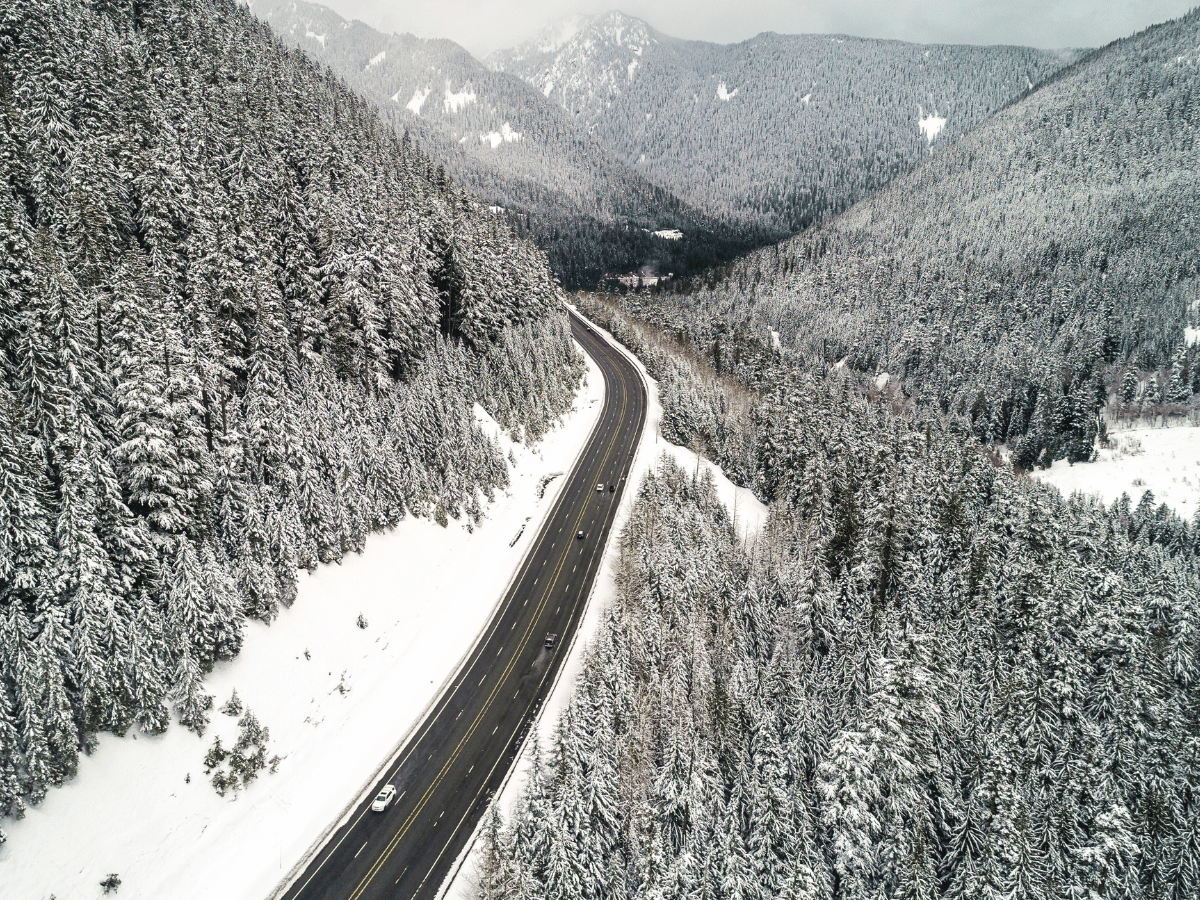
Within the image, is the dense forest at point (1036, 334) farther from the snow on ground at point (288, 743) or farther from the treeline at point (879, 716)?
the snow on ground at point (288, 743)

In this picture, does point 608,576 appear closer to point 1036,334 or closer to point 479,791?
point 479,791

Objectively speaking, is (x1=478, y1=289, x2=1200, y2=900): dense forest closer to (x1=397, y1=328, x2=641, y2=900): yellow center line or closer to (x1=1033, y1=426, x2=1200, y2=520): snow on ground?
(x1=397, y1=328, x2=641, y2=900): yellow center line

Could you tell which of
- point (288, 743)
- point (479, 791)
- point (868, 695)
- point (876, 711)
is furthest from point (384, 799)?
point (868, 695)

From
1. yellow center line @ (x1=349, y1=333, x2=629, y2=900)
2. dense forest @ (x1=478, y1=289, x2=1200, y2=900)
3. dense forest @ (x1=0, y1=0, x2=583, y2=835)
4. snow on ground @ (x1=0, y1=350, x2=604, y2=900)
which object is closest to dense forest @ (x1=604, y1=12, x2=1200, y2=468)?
dense forest @ (x1=478, y1=289, x2=1200, y2=900)

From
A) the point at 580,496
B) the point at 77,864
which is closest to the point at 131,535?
the point at 77,864

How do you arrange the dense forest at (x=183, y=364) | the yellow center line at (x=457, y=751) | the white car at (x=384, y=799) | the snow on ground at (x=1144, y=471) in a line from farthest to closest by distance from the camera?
the snow on ground at (x=1144, y=471)
the white car at (x=384, y=799)
the yellow center line at (x=457, y=751)
the dense forest at (x=183, y=364)

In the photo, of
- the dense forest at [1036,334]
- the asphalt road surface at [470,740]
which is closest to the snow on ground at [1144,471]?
the dense forest at [1036,334]
